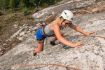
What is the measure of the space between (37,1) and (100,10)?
15.6 meters

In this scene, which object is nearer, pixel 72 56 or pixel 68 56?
pixel 72 56

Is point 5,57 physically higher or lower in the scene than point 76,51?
lower

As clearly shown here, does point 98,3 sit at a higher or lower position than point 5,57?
higher

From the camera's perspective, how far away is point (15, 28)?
21391 mm

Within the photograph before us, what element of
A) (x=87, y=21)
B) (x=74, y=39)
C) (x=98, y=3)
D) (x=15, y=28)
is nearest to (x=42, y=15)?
(x=15, y=28)

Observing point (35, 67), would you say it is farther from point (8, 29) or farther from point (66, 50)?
point (8, 29)

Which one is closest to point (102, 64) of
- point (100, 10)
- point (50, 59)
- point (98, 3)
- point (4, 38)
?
point (50, 59)

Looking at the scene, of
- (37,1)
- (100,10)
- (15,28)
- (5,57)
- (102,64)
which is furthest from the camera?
(37,1)

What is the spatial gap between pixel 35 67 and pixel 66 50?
125 cm

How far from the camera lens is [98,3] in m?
18.1

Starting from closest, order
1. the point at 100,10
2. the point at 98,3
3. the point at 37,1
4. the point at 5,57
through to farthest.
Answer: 1. the point at 5,57
2. the point at 100,10
3. the point at 98,3
4. the point at 37,1

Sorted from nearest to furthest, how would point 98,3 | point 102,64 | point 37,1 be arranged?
point 102,64
point 98,3
point 37,1

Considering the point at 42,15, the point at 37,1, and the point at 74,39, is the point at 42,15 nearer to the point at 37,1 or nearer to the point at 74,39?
the point at 74,39

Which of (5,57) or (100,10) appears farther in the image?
(100,10)
